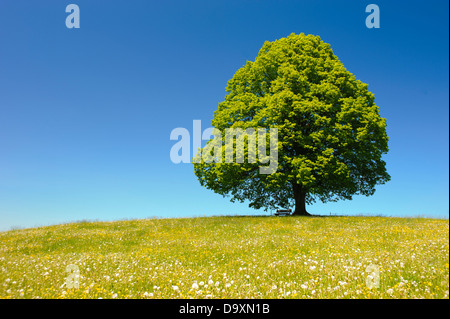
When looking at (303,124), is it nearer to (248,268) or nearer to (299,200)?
(299,200)

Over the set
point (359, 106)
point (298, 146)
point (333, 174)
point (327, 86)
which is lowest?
point (333, 174)

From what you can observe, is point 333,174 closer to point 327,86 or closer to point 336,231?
point 327,86

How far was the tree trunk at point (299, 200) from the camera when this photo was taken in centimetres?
2797

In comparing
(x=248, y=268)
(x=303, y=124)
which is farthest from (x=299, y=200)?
(x=248, y=268)

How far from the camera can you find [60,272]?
9812mm

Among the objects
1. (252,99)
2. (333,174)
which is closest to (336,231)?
(333,174)

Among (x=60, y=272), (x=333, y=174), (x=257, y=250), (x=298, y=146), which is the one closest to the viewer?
(x=60, y=272)

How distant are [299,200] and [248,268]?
64.9 feet

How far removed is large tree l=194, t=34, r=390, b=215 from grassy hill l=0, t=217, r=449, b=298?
29.8 feet

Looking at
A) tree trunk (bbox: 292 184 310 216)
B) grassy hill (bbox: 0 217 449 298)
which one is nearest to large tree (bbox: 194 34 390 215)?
tree trunk (bbox: 292 184 310 216)

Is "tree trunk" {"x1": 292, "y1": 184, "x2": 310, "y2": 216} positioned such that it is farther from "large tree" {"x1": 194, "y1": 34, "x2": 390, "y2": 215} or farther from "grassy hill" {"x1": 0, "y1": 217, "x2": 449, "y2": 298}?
"grassy hill" {"x1": 0, "y1": 217, "x2": 449, "y2": 298}
